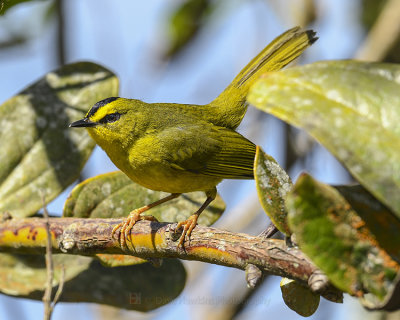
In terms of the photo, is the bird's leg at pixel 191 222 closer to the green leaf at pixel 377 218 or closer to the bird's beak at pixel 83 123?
the green leaf at pixel 377 218

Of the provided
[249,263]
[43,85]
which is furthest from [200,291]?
[249,263]

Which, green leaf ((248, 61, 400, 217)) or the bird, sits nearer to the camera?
green leaf ((248, 61, 400, 217))

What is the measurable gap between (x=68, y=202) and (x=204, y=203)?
69cm

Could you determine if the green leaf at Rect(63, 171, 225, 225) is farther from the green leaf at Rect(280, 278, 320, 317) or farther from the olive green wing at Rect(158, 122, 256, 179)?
the green leaf at Rect(280, 278, 320, 317)

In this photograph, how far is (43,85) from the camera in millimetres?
3070

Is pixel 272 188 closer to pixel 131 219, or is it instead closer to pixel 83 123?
pixel 131 219

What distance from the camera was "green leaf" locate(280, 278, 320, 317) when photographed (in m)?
1.74

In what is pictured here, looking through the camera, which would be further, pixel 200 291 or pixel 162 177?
pixel 200 291

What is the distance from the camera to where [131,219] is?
2.62m

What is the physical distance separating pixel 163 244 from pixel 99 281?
2.83 feet

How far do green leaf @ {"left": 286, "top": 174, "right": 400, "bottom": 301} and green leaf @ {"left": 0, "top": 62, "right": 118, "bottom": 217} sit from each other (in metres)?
1.74

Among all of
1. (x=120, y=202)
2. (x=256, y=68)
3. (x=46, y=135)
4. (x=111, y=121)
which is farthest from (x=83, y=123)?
(x=256, y=68)

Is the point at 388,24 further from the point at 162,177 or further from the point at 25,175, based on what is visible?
the point at 25,175

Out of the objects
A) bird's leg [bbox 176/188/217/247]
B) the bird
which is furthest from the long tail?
bird's leg [bbox 176/188/217/247]
